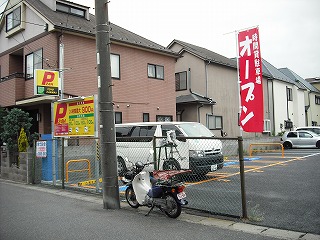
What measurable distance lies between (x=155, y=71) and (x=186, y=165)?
1164 centimetres

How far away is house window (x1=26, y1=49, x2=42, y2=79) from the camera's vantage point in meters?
14.3

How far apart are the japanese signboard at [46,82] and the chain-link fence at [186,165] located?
3.02 m

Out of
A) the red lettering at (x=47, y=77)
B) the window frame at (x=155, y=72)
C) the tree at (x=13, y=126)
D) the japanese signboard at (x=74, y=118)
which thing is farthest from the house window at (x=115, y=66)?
the japanese signboard at (x=74, y=118)

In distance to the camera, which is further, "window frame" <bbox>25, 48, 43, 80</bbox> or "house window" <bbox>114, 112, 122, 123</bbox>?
"house window" <bbox>114, 112, 122, 123</bbox>

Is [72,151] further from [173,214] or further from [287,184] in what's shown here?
[287,184]

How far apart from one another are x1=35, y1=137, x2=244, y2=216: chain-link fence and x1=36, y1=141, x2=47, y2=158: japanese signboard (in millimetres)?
123

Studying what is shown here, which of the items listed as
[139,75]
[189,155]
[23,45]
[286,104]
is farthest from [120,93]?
[286,104]

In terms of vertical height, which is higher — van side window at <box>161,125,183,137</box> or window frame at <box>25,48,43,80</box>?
window frame at <box>25,48,43,80</box>

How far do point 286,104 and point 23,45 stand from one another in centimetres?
2568

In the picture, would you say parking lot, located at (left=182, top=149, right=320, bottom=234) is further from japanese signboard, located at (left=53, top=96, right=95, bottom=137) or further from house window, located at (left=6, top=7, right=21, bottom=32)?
house window, located at (left=6, top=7, right=21, bottom=32)

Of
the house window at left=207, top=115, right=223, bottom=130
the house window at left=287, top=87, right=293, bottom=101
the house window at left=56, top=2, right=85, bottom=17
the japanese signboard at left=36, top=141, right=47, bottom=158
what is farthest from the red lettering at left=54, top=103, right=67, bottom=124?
the house window at left=287, top=87, right=293, bottom=101

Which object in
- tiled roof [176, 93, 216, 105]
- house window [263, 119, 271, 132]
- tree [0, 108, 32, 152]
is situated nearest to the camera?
tree [0, 108, 32, 152]

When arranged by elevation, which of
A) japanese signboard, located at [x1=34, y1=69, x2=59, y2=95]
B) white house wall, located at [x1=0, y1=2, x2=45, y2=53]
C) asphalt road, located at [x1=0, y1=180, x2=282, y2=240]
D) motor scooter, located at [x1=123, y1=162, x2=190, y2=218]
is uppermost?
white house wall, located at [x1=0, y1=2, x2=45, y2=53]

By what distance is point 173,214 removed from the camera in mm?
5559
